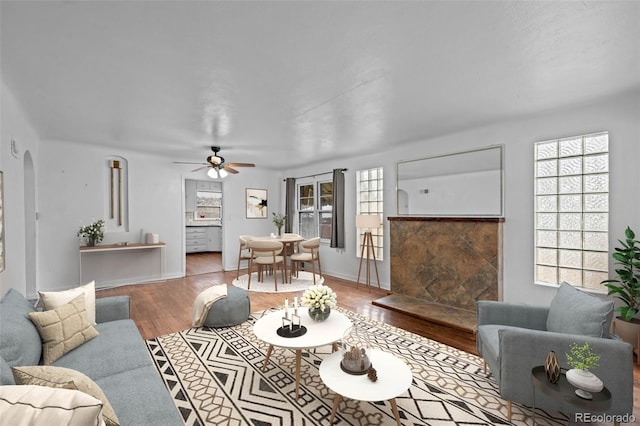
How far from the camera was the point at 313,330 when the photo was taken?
2.47 metres

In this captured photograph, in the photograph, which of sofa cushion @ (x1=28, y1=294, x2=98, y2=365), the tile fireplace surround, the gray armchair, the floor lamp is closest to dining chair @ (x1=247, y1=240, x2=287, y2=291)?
the floor lamp

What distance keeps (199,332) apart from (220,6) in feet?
10.2

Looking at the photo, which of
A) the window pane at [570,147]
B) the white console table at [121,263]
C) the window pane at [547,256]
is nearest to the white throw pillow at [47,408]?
the window pane at [547,256]

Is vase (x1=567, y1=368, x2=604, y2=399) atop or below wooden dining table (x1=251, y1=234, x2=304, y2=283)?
below

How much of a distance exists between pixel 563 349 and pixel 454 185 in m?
2.80

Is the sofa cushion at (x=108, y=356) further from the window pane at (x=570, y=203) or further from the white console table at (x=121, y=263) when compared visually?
the window pane at (x=570, y=203)

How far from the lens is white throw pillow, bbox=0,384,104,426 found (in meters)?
0.93

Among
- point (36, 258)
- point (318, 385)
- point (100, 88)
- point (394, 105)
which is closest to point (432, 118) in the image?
point (394, 105)

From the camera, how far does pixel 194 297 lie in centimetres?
466

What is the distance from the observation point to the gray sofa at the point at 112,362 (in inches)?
56.2

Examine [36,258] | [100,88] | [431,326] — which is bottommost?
[431,326]

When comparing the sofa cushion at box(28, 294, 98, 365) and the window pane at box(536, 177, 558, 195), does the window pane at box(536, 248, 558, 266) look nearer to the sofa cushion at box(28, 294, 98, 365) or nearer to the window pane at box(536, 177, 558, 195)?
the window pane at box(536, 177, 558, 195)

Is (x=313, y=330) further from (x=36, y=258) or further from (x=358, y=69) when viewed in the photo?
(x=36, y=258)

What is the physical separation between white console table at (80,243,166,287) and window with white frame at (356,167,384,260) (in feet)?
12.7
